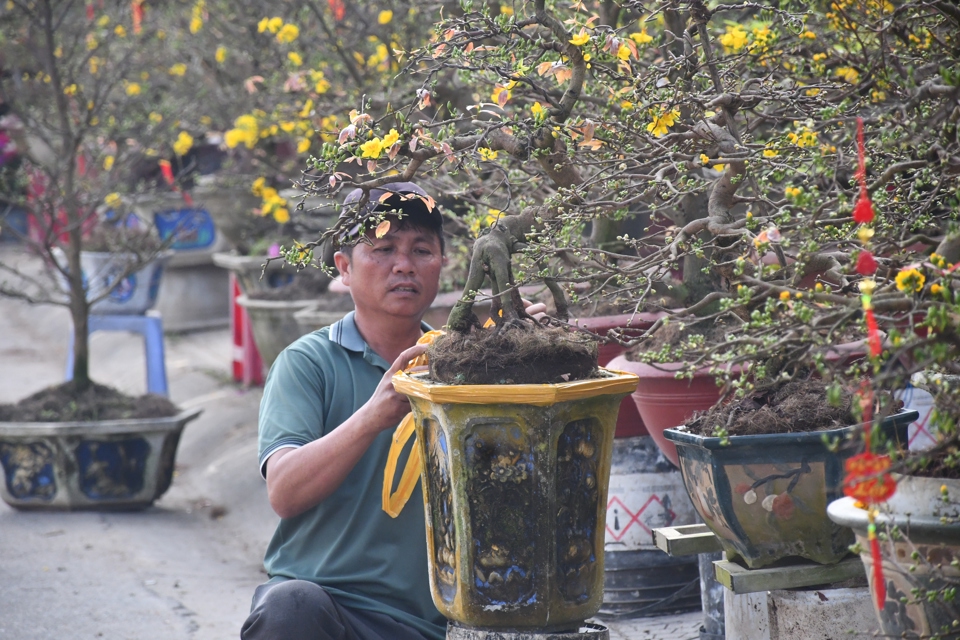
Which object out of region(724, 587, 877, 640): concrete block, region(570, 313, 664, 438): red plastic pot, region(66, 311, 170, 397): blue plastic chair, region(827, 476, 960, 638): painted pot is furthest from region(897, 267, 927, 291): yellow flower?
region(66, 311, 170, 397): blue plastic chair

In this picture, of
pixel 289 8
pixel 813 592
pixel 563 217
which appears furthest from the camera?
pixel 289 8

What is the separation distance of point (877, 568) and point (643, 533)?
1819 millimetres

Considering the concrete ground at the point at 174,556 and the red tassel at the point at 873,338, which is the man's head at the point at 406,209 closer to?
A: the red tassel at the point at 873,338

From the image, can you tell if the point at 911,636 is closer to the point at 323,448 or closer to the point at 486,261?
the point at 486,261

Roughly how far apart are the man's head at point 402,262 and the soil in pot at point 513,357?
0.57m

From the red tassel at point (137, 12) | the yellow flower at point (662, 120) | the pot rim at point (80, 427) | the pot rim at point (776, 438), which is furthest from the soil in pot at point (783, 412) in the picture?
the red tassel at point (137, 12)

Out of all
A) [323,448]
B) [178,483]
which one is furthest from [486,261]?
[178,483]

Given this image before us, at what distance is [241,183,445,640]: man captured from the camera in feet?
7.73

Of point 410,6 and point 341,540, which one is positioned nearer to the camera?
point 341,540

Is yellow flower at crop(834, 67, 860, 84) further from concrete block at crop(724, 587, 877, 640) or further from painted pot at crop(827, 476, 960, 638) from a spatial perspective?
concrete block at crop(724, 587, 877, 640)

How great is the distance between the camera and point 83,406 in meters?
5.67

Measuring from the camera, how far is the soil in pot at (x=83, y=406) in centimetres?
562

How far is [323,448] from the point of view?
236 cm

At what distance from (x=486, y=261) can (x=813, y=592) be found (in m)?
0.96
